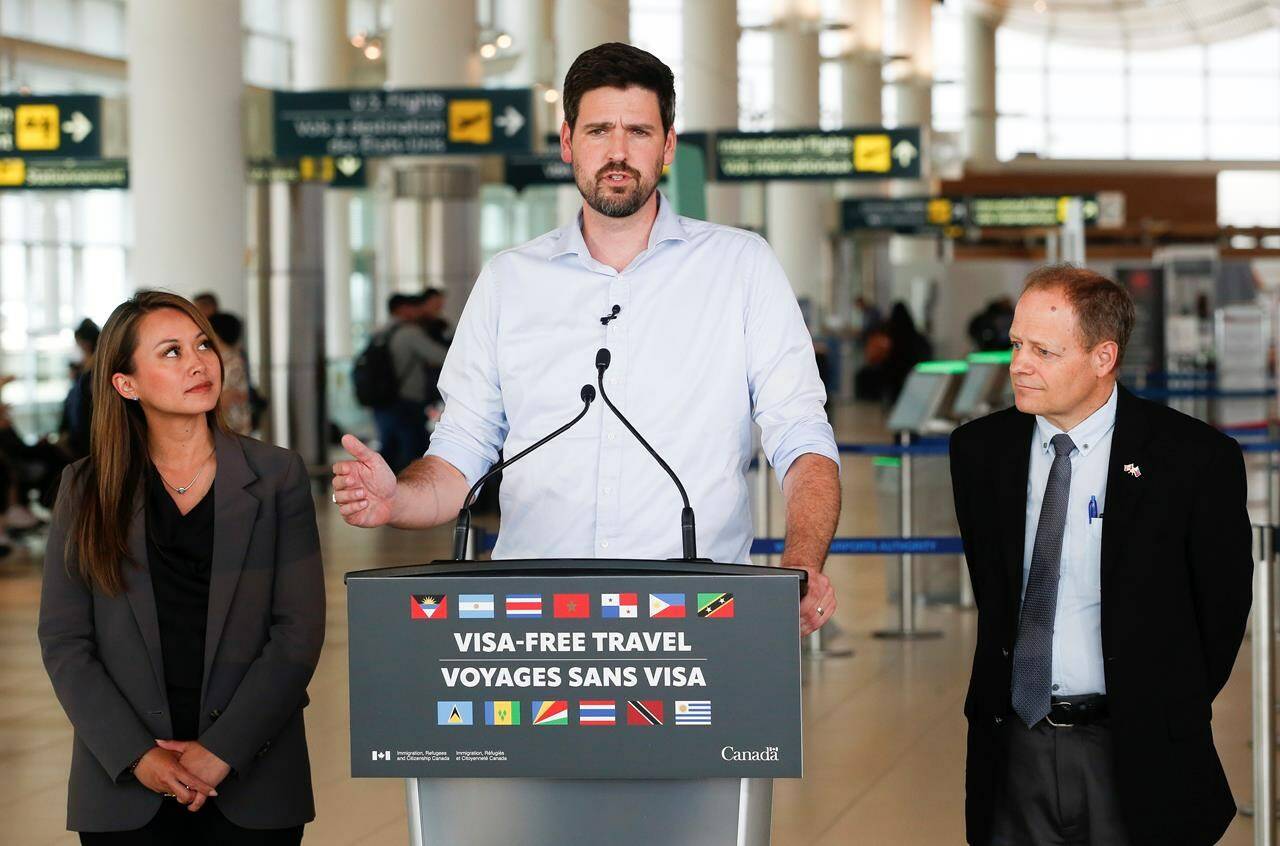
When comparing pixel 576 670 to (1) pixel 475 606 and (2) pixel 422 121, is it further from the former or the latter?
(2) pixel 422 121

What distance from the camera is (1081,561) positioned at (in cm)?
338

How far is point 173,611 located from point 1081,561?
5.64ft

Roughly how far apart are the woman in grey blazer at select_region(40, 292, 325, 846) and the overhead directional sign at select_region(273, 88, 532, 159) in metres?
12.0

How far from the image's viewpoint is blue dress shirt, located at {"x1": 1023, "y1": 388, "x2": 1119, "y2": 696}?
335 cm

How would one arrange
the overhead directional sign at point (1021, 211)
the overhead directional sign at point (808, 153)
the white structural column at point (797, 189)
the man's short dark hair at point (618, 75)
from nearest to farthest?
the man's short dark hair at point (618, 75) → the overhead directional sign at point (808, 153) → the overhead directional sign at point (1021, 211) → the white structural column at point (797, 189)

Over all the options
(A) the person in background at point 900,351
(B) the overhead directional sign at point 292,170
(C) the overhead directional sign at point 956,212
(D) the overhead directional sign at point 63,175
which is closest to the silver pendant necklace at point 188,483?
(B) the overhead directional sign at point 292,170

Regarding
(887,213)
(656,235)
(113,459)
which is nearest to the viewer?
(656,235)

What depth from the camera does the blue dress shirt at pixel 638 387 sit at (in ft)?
9.87

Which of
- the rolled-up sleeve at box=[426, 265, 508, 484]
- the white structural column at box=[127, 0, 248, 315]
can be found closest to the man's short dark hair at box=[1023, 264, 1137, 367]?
the rolled-up sleeve at box=[426, 265, 508, 484]

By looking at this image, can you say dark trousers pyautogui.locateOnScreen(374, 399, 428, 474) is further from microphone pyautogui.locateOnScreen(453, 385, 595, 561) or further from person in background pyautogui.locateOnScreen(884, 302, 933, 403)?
person in background pyautogui.locateOnScreen(884, 302, 933, 403)

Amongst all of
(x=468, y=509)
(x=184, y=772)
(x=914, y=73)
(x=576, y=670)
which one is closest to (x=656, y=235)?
(x=468, y=509)

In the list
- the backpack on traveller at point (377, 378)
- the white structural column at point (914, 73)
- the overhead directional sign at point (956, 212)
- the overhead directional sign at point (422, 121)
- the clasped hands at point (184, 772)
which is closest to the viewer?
the clasped hands at point (184, 772)

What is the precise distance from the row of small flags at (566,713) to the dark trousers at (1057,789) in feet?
4.00

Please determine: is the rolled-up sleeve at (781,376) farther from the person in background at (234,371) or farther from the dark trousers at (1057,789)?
the person in background at (234,371)
